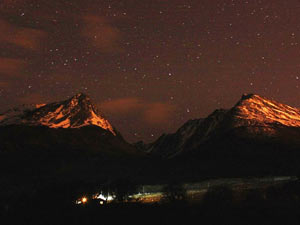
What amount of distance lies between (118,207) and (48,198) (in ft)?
81.8

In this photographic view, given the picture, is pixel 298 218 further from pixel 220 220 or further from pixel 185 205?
pixel 185 205

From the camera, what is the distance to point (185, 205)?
488 feet

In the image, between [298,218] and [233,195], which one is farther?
[233,195]

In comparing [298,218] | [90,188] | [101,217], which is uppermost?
[90,188]

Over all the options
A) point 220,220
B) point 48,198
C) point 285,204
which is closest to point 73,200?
point 48,198

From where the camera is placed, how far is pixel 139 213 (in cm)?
13362

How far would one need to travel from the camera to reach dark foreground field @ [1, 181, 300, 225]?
114 meters

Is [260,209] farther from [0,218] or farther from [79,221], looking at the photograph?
[0,218]

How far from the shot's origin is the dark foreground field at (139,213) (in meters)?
114

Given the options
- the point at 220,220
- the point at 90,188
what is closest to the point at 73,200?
the point at 90,188

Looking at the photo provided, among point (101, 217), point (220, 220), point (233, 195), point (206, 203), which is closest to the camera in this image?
point (220, 220)

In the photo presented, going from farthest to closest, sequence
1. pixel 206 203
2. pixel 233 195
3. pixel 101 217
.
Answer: pixel 233 195
pixel 206 203
pixel 101 217

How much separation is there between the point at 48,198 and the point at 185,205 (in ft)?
161

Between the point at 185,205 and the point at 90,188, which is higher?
the point at 90,188
